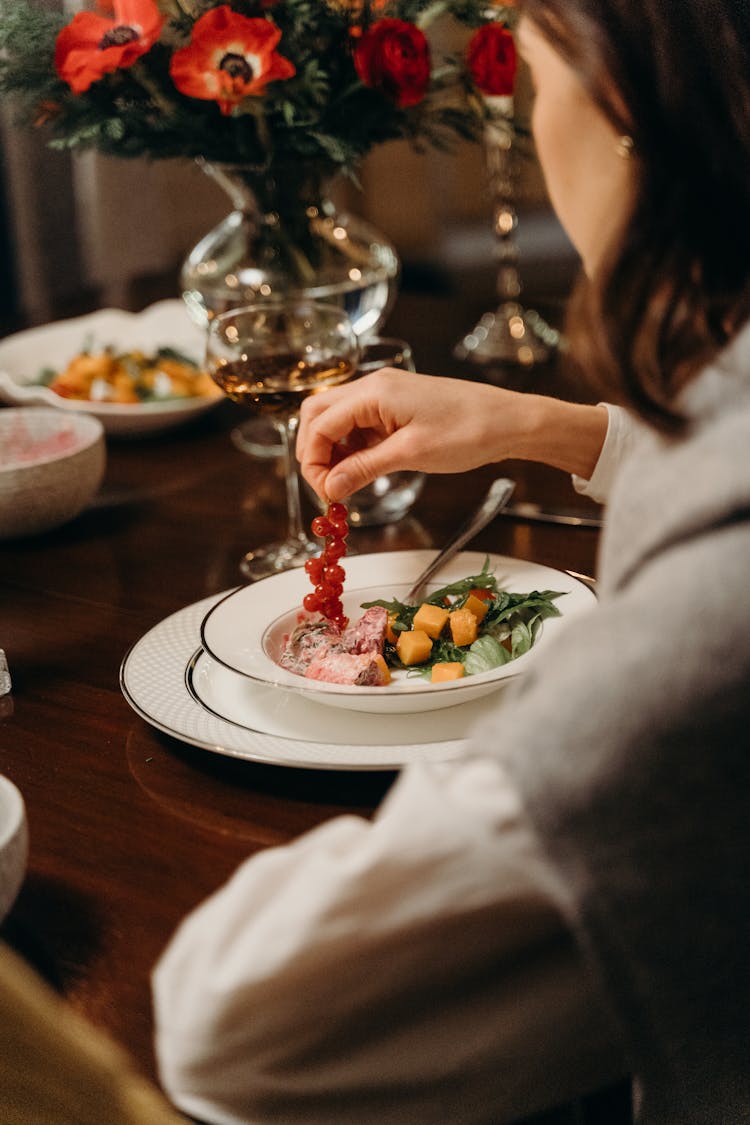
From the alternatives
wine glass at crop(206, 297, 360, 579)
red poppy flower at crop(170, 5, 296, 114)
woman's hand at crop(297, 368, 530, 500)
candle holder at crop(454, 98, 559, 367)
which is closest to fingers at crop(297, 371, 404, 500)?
woman's hand at crop(297, 368, 530, 500)

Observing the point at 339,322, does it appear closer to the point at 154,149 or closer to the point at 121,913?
the point at 154,149

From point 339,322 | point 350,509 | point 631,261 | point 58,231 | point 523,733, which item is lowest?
point 58,231

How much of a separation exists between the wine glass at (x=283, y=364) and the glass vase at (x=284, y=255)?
31cm

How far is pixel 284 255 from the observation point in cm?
168

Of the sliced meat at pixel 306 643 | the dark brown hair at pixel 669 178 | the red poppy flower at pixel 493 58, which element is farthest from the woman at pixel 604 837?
the red poppy flower at pixel 493 58

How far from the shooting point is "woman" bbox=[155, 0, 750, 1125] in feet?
1.67

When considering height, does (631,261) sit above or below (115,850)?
above

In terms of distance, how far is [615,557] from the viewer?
584 mm

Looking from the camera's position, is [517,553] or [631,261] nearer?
[631,261]

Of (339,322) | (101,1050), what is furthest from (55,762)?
(339,322)

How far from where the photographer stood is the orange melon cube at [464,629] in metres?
0.98

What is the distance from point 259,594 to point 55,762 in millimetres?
240

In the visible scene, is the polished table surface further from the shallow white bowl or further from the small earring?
the small earring

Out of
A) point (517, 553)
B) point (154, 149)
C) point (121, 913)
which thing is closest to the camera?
point (121, 913)
